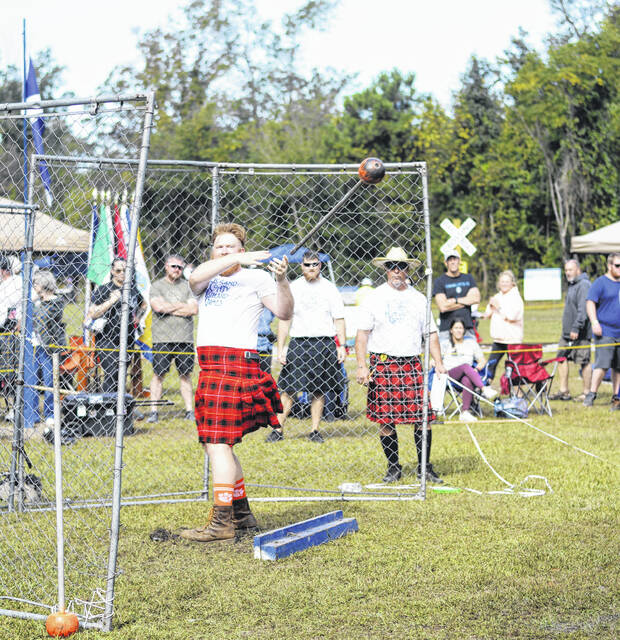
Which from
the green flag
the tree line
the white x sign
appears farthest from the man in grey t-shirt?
the tree line

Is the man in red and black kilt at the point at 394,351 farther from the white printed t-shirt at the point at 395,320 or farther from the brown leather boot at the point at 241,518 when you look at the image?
the brown leather boot at the point at 241,518

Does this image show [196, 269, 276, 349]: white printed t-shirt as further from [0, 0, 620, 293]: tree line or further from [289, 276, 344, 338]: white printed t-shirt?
[0, 0, 620, 293]: tree line

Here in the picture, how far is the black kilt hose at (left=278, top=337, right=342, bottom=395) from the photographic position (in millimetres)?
8445

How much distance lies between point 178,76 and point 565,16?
17229 mm

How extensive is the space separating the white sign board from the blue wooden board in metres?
18.0

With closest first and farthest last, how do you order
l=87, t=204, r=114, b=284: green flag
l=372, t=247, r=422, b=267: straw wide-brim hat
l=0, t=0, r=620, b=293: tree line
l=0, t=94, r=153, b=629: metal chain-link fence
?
1. l=0, t=94, r=153, b=629: metal chain-link fence
2. l=372, t=247, r=422, b=267: straw wide-brim hat
3. l=87, t=204, r=114, b=284: green flag
4. l=0, t=0, r=620, b=293: tree line

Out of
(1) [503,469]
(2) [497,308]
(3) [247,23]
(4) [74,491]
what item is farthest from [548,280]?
(3) [247,23]

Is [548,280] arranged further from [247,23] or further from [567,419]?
[247,23]

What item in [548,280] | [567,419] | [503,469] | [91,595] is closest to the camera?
[91,595]

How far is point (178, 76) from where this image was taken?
37.5 meters

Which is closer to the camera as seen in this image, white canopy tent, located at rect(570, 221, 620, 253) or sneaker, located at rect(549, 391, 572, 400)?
sneaker, located at rect(549, 391, 572, 400)

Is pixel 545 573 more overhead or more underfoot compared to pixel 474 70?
more underfoot

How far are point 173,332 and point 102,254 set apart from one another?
264 cm

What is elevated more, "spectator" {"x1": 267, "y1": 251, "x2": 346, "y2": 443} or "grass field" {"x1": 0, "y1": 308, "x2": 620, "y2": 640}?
"spectator" {"x1": 267, "y1": 251, "x2": 346, "y2": 443}
